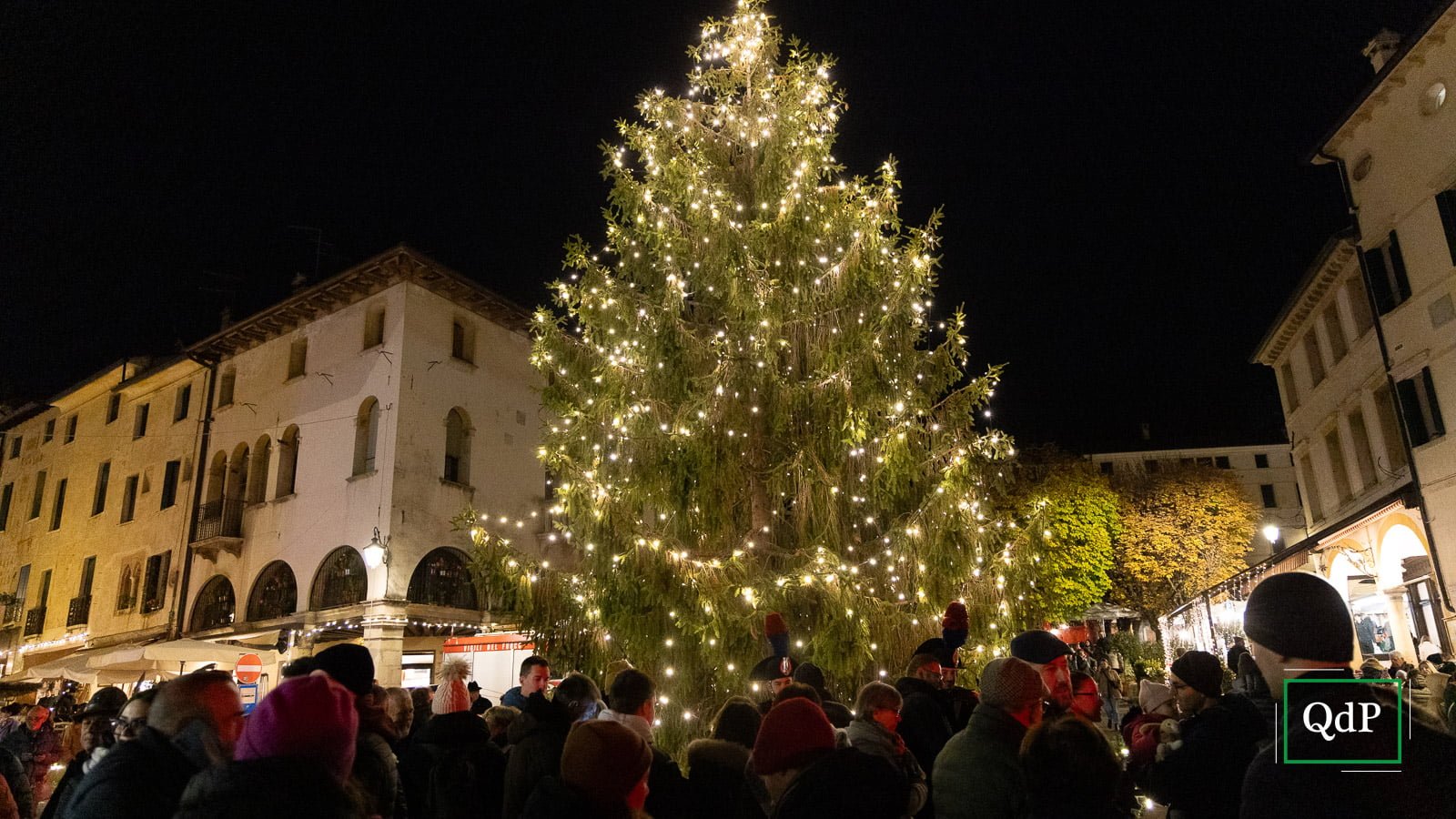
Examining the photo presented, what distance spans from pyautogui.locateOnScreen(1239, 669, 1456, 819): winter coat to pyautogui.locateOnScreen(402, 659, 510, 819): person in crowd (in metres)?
4.04

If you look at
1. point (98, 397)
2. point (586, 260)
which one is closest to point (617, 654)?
point (586, 260)

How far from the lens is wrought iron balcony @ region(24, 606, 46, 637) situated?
30797 mm

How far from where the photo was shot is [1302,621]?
2.48m

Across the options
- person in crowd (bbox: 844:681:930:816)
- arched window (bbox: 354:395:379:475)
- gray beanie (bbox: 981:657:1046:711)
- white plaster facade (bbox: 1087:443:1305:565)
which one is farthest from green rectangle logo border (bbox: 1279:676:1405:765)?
white plaster facade (bbox: 1087:443:1305:565)

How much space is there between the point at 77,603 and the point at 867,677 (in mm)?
30877

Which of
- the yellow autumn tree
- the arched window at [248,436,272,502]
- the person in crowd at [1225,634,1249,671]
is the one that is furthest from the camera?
the yellow autumn tree

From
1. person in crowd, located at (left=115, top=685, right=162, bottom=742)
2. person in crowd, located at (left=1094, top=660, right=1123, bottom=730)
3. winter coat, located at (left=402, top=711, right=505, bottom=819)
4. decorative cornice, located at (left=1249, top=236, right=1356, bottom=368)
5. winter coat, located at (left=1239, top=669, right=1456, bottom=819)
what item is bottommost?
person in crowd, located at (left=1094, top=660, right=1123, bottom=730)

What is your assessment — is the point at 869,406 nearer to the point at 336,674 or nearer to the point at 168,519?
the point at 336,674

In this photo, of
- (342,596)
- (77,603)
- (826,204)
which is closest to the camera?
(826,204)

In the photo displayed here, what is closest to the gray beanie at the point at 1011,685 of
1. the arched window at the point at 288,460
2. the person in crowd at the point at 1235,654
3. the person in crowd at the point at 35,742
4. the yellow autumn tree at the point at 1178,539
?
the person in crowd at the point at 1235,654

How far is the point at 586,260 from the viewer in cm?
1252

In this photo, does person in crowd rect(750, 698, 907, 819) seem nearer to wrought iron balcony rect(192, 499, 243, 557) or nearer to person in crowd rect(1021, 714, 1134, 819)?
person in crowd rect(1021, 714, 1134, 819)

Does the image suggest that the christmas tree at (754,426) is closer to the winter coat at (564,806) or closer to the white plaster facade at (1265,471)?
the winter coat at (564,806)

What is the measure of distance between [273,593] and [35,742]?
13266 mm
